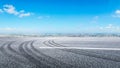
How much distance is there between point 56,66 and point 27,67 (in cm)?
70

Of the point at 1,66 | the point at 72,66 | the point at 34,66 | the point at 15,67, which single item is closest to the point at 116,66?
the point at 72,66

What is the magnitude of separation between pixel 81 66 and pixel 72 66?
0.23m

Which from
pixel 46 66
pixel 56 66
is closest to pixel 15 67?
pixel 46 66

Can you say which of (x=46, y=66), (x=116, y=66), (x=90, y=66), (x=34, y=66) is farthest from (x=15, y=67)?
(x=116, y=66)

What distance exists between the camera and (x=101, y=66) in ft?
13.3

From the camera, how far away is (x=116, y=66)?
4035mm

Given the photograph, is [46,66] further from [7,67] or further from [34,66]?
[7,67]


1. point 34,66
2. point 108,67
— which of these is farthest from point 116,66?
point 34,66

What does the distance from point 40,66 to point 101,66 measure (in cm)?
154

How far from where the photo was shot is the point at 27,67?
3.86m

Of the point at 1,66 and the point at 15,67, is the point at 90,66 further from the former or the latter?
the point at 1,66

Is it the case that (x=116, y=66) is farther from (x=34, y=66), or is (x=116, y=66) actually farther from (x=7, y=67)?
(x=7, y=67)

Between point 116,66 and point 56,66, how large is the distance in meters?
1.52

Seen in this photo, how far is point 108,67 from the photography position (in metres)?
3.94
